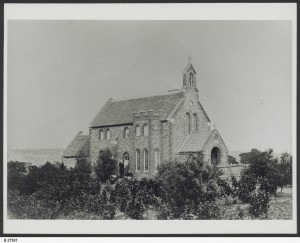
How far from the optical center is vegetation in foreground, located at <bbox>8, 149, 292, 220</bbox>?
22.4 meters

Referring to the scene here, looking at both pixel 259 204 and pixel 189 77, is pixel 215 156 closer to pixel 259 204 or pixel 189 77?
pixel 189 77

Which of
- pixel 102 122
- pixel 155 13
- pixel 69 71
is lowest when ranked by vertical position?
→ pixel 102 122

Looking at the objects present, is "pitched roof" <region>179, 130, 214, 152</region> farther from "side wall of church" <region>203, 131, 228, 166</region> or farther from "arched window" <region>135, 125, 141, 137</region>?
"arched window" <region>135, 125, 141, 137</region>

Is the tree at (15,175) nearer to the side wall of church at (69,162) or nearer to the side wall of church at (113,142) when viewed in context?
the side wall of church at (69,162)

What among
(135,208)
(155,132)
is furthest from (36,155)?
(155,132)

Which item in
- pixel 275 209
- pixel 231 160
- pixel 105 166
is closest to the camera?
pixel 275 209

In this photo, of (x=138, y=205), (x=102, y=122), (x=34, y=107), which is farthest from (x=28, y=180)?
(x=102, y=122)

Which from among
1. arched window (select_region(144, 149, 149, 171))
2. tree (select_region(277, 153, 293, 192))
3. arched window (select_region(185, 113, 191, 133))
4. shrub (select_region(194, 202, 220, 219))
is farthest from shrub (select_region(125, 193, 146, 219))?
arched window (select_region(185, 113, 191, 133))

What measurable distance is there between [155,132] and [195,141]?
8.98 feet

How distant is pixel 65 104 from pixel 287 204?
1170 cm

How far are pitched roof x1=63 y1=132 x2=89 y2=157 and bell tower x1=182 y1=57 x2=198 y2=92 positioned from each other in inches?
243

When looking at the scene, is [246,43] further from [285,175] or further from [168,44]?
[285,175]

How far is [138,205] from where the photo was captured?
23469 millimetres

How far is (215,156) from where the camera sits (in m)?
28.7
